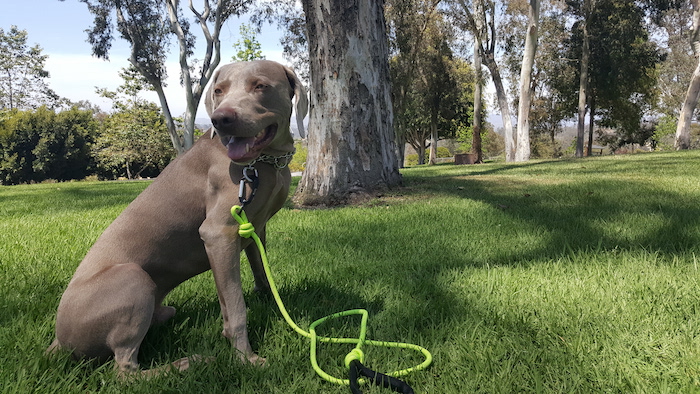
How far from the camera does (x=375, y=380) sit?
1758mm

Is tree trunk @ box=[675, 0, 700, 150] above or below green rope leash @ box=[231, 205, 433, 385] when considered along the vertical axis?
above

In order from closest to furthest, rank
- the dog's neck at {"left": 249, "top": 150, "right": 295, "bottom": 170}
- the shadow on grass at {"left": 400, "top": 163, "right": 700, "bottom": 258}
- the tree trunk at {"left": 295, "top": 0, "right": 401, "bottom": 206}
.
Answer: the dog's neck at {"left": 249, "top": 150, "right": 295, "bottom": 170} → the shadow on grass at {"left": 400, "top": 163, "right": 700, "bottom": 258} → the tree trunk at {"left": 295, "top": 0, "right": 401, "bottom": 206}

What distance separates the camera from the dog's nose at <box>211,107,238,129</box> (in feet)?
5.89

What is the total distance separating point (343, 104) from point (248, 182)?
181 inches

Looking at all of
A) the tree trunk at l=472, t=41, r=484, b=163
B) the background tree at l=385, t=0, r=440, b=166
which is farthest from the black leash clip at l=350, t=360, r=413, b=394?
the tree trunk at l=472, t=41, r=484, b=163

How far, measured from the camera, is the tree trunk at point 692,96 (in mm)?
19016

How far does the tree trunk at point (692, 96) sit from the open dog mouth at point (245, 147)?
23.8 m

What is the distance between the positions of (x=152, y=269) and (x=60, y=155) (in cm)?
3911

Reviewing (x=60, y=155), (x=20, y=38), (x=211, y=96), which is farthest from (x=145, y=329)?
(x=20, y=38)

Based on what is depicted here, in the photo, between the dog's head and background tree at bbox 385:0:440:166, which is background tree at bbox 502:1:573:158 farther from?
→ the dog's head

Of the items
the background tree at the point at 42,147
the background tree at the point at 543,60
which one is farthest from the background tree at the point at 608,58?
the background tree at the point at 42,147

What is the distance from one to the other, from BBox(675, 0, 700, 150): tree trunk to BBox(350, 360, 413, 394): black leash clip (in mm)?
23962

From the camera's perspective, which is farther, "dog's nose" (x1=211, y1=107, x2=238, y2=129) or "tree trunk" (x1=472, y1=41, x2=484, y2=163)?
"tree trunk" (x1=472, y1=41, x2=484, y2=163)

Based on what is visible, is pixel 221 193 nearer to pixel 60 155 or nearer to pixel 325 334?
pixel 325 334
